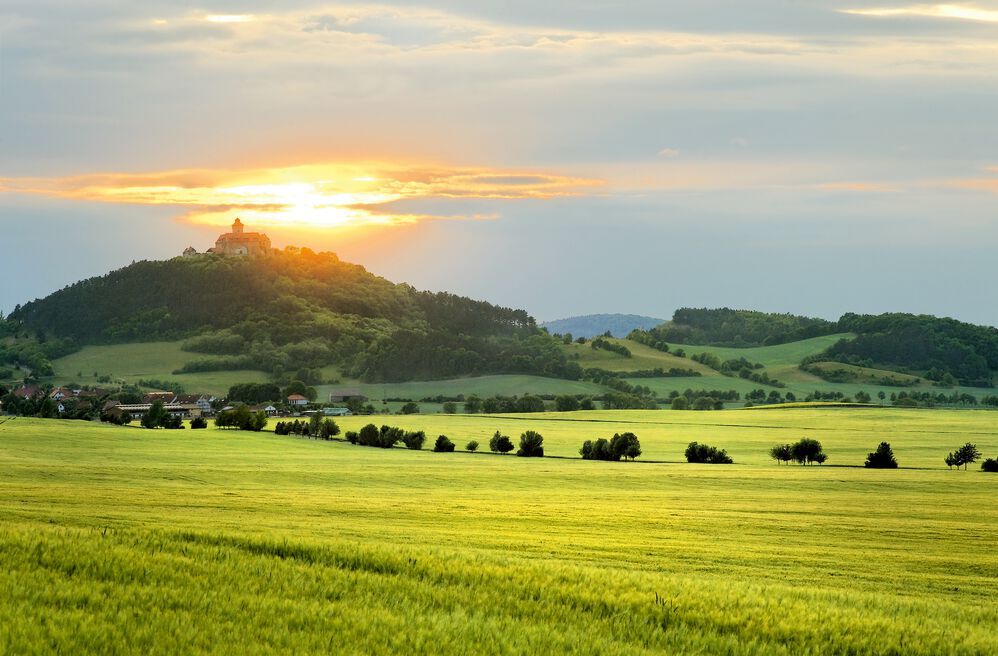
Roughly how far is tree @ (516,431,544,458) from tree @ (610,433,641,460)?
5698mm

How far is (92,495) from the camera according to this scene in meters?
28.2

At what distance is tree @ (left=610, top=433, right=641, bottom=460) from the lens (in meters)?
71.8

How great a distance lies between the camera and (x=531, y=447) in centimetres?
7462

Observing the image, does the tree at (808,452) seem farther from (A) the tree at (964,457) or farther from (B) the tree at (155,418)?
(B) the tree at (155,418)

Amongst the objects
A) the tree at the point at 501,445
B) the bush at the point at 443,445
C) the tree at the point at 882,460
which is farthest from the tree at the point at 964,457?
the bush at the point at 443,445

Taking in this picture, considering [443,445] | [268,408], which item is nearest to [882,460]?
[443,445]

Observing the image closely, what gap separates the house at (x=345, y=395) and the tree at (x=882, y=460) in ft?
296

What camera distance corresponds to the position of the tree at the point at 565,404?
133000 mm

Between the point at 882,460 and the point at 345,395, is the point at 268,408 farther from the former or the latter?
the point at 882,460

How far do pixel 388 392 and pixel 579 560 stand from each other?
140857mm

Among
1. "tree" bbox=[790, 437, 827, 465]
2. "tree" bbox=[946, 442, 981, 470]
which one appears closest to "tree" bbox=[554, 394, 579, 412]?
"tree" bbox=[790, 437, 827, 465]

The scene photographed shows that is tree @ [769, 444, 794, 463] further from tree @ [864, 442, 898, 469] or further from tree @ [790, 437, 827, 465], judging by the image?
tree @ [864, 442, 898, 469]

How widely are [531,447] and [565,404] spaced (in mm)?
59237

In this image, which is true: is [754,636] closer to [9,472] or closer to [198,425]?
[9,472]
